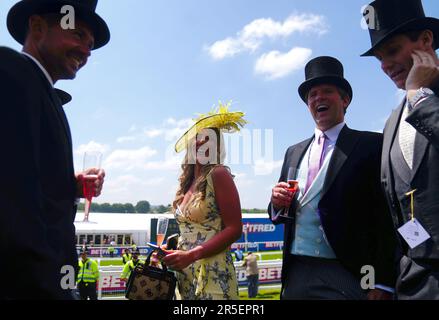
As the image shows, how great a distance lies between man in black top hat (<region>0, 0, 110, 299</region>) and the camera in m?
1.50

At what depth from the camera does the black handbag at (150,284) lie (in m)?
2.75

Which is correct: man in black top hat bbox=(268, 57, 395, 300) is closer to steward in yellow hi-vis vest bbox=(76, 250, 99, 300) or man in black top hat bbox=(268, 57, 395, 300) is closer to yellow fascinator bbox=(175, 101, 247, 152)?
yellow fascinator bbox=(175, 101, 247, 152)

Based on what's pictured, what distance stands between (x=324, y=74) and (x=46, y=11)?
231cm

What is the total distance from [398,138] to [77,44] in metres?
2.18

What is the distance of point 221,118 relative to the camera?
3.49m

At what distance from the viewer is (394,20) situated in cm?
253

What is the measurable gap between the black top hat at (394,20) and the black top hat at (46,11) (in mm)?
1985

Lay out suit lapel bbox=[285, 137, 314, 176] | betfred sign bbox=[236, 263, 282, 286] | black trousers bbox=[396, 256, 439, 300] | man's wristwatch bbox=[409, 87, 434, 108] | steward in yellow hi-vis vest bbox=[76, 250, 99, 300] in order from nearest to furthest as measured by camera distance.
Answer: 1. black trousers bbox=[396, 256, 439, 300]
2. man's wristwatch bbox=[409, 87, 434, 108]
3. suit lapel bbox=[285, 137, 314, 176]
4. steward in yellow hi-vis vest bbox=[76, 250, 99, 300]
5. betfred sign bbox=[236, 263, 282, 286]

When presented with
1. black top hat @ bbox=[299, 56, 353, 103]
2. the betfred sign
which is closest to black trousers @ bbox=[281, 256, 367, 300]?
black top hat @ bbox=[299, 56, 353, 103]

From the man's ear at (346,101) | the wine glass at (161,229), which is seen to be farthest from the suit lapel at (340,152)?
the wine glass at (161,229)

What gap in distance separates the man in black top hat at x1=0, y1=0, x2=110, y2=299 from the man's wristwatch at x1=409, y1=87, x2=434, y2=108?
1946mm

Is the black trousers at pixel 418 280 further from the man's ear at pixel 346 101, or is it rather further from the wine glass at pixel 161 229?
the wine glass at pixel 161 229

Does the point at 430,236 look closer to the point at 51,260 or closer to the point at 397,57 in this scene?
the point at 397,57
